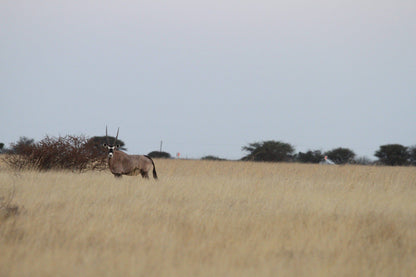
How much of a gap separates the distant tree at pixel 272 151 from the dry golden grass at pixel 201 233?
40.1 metres

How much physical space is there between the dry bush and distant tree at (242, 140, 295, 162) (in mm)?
34363

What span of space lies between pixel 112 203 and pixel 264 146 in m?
43.2

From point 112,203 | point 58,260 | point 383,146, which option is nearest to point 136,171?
point 112,203

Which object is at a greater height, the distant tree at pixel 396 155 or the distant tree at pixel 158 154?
the distant tree at pixel 396 155

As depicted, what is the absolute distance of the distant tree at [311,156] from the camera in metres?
48.8

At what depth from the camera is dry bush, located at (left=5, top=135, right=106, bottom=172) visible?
16312mm

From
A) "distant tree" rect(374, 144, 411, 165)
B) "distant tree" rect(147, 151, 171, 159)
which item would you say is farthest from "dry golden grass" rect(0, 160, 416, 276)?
"distant tree" rect(147, 151, 171, 159)

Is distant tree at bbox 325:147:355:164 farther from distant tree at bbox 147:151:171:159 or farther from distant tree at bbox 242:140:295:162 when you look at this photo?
distant tree at bbox 147:151:171:159

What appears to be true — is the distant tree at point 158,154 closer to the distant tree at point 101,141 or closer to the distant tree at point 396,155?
the distant tree at point 101,141

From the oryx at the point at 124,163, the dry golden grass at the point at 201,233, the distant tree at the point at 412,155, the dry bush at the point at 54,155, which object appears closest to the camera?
the dry golden grass at the point at 201,233

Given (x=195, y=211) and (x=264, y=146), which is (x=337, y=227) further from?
(x=264, y=146)

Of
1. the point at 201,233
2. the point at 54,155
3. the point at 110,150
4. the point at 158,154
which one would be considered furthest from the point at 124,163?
the point at 158,154

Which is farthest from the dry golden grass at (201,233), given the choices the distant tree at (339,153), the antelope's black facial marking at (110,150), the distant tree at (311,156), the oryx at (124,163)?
the distant tree at (339,153)

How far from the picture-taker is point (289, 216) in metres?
7.81
